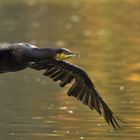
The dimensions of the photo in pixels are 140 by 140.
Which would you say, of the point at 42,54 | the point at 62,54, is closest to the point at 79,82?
the point at 62,54

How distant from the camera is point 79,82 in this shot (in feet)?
43.3

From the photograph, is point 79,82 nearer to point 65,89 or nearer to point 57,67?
point 57,67

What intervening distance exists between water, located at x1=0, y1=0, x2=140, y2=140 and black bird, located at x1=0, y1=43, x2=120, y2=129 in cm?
48

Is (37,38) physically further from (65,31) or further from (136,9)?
(136,9)

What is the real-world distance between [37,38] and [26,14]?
1132 cm

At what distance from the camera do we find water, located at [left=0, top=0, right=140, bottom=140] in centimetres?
1353

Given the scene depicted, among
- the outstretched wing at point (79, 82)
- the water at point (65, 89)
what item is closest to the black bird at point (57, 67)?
the outstretched wing at point (79, 82)

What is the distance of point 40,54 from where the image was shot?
11.8 m

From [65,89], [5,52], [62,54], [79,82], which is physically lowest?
[79,82]

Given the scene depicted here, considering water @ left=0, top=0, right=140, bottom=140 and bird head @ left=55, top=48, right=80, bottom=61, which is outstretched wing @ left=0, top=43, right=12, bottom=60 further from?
water @ left=0, top=0, right=140, bottom=140

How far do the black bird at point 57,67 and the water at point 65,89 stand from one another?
0.48m

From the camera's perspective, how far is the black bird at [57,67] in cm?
1188

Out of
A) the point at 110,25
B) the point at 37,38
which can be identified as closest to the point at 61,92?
the point at 37,38

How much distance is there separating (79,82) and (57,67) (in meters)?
0.46
